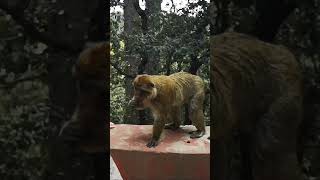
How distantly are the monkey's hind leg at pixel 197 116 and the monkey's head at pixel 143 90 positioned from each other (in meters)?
0.80

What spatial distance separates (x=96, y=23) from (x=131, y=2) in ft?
21.0

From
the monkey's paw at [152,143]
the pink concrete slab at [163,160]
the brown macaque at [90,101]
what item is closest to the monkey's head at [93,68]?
the brown macaque at [90,101]

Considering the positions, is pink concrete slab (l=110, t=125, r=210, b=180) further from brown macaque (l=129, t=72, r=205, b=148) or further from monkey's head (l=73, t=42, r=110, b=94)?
monkey's head (l=73, t=42, r=110, b=94)

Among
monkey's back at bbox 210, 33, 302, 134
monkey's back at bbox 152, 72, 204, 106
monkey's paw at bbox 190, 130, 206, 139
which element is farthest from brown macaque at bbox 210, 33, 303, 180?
monkey's paw at bbox 190, 130, 206, 139

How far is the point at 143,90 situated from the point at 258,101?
297 centimetres

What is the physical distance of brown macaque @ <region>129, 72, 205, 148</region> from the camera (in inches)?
227

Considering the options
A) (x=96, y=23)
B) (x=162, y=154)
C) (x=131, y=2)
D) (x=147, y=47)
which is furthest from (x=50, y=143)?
(x=131, y=2)

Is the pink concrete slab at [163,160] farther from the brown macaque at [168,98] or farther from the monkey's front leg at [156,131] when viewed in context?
the brown macaque at [168,98]

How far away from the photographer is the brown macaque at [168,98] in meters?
5.78

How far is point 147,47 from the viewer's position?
828 centimetres

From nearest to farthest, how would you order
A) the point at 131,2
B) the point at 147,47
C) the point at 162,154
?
the point at 162,154, the point at 147,47, the point at 131,2

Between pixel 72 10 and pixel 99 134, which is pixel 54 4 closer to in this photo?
pixel 72 10

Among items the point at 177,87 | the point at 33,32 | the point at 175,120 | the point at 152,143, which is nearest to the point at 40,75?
the point at 33,32

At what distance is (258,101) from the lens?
2854mm
